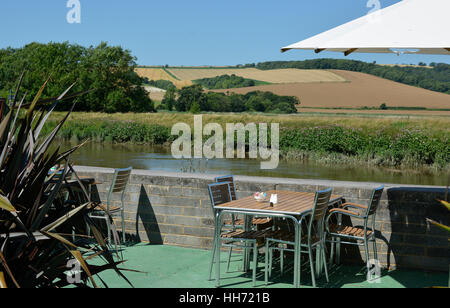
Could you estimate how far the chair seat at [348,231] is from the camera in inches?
220

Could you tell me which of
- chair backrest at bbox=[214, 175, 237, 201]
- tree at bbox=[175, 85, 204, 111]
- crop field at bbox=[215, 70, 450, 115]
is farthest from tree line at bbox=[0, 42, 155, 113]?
chair backrest at bbox=[214, 175, 237, 201]

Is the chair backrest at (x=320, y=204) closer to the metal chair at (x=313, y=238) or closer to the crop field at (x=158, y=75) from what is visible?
the metal chair at (x=313, y=238)

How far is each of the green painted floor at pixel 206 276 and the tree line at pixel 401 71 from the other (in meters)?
62.8

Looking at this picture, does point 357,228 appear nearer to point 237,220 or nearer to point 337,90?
point 237,220

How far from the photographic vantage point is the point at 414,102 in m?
57.2

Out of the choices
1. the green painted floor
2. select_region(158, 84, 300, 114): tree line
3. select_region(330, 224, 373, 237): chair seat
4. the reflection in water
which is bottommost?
the reflection in water

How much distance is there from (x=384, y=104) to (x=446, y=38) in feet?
188

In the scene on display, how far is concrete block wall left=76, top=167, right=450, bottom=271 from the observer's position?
589 centimetres

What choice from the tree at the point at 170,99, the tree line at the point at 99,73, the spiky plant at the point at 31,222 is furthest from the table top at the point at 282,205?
the tree line at the point at 99,73

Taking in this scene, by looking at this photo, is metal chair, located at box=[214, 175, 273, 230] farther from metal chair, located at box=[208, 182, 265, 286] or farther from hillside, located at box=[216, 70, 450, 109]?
hillside, located at box=[216, 70, 450, 109]

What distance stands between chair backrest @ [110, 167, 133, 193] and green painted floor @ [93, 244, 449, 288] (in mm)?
805

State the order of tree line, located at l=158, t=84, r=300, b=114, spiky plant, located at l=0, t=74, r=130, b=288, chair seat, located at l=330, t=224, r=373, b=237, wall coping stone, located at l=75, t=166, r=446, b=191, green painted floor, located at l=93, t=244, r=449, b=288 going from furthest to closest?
tree line, located at l=158, t=84, r=300, b=114, wall coping stone, located at l=75, t=166, r=446, b=191, chair seat, located at l=330, t=224, r=373, b=237, green painted floor, located at l=93, t=244, r=449, b=288, spiky plant, located at l=0, t=74, r=130, b=288
